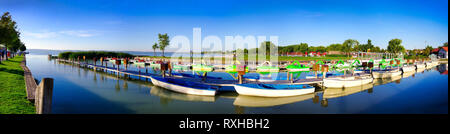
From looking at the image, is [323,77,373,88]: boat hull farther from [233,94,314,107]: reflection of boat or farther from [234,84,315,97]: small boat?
[234,84,315,97]: small boat

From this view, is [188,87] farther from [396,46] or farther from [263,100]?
[396,46]

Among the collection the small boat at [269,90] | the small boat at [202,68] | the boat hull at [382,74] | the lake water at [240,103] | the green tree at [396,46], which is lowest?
the lake water at [240,103]

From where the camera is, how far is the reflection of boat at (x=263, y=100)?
13.1 m

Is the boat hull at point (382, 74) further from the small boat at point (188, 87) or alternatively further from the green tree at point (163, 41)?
the green tree at point (163, 41)

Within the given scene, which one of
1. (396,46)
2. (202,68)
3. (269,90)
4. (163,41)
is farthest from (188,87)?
(396,46)

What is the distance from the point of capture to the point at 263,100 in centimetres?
1392

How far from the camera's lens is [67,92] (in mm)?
16328

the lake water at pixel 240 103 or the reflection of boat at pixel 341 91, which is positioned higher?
the reflection of boat at pixel 341 91

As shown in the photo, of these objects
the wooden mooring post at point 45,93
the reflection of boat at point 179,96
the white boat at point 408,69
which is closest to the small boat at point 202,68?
the reflection of boat at point 179,96
